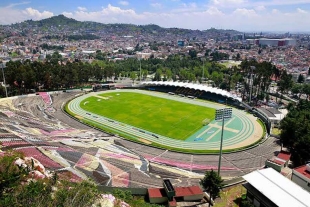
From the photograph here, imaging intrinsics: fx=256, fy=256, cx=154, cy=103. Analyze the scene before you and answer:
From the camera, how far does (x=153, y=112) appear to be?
218 feet

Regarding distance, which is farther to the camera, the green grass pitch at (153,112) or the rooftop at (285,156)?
the green grass pitch at (153,112)

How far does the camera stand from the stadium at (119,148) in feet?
115

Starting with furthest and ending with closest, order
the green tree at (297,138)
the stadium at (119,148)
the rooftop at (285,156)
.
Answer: the rooftop at (285,156), the green tree at (297,138), the stadium at (119,148)

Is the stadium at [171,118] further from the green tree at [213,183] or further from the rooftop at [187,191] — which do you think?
the green tree at [213,183]

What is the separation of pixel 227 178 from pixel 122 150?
17.9m

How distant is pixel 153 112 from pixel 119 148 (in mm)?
23034

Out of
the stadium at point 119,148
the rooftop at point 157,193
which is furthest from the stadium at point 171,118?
the rooftop at point 157,193

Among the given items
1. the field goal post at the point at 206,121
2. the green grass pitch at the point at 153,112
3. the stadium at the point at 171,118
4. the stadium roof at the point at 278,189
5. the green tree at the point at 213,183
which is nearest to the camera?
the stadium roof at the point at 278,189

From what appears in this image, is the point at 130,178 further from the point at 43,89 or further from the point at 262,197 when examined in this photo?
the point at 43,89

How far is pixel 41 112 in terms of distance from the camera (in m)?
62.6

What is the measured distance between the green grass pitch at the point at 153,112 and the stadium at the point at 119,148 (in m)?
2.79

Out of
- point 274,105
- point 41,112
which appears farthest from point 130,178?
point 274,105

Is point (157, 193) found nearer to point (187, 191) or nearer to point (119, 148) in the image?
point (187, 191)

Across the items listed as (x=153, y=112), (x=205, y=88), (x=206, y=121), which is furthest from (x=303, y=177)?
(x=205, y=88)
